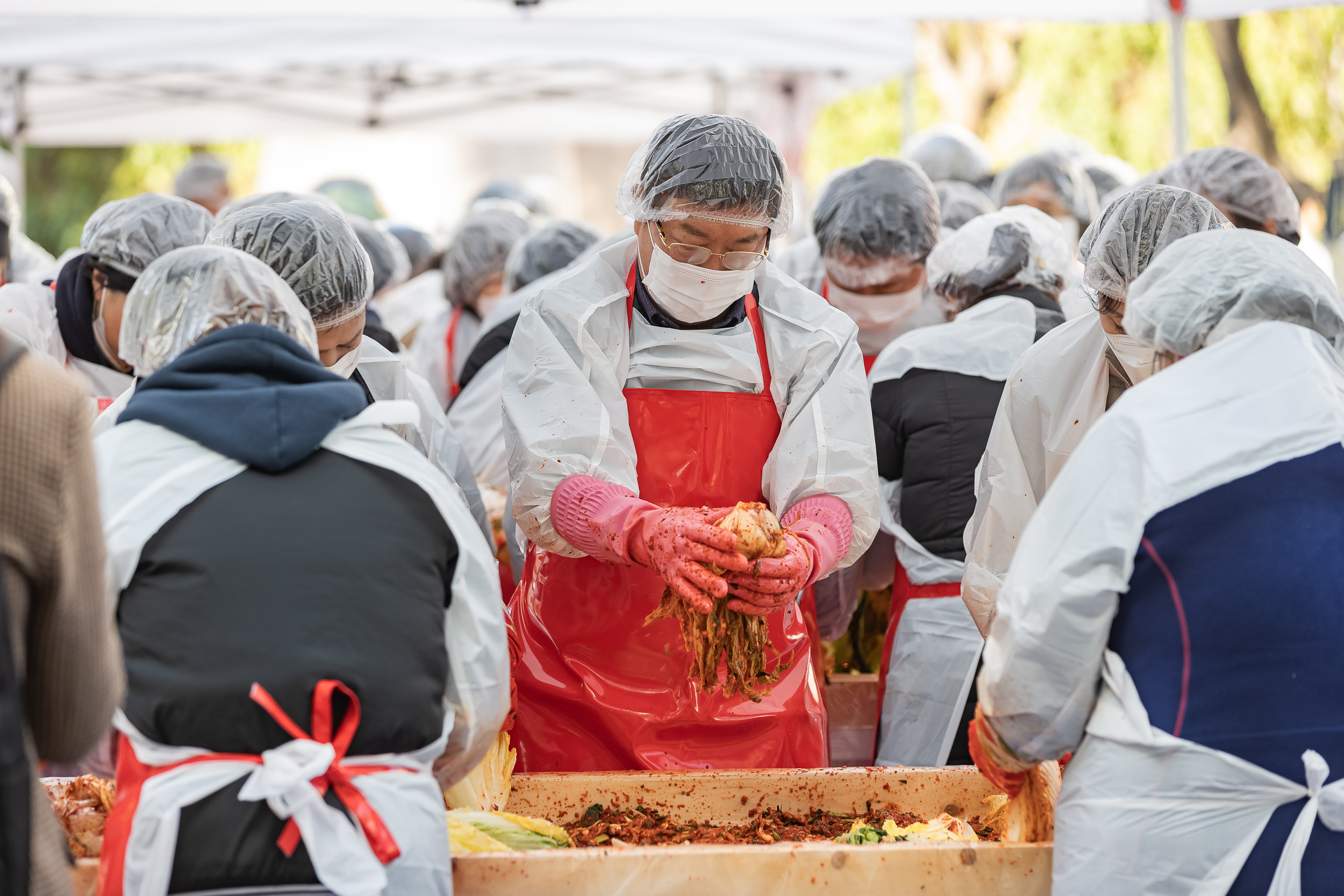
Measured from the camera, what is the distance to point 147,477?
7.18 feet

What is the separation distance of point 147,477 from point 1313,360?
6.55 feet

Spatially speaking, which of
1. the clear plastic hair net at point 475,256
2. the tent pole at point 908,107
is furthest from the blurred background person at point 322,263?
the tent pole at point 908,107

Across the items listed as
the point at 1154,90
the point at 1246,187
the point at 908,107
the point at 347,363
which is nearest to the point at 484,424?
the point at 347,363

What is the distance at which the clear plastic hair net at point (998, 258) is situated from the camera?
170 inches

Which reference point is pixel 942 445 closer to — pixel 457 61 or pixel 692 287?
pixel 692 287

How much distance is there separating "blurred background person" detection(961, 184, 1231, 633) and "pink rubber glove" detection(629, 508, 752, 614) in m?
0.80

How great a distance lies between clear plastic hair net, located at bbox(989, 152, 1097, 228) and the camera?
661cm

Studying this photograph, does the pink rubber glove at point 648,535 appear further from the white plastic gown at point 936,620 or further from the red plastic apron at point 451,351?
the red plastic apron at point 451,351

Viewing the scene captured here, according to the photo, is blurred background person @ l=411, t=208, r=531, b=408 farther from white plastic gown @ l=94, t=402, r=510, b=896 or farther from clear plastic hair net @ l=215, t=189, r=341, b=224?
white plastic gown @ l=94, t=402, r=510, b=896

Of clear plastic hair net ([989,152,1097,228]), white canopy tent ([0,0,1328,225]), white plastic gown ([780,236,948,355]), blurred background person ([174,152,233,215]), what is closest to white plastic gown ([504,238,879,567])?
white plastic gown ([780,236,948,355])

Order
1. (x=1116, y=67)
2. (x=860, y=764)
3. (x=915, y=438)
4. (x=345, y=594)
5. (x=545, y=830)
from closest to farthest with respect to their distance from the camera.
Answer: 1. (x=345, y=594)
2. (x=545, y=830)
3. (x=915, y=438)
4. (x=860, y=764)
5. (x=1116, y=67)

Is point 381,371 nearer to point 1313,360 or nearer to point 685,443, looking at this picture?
point 685,443

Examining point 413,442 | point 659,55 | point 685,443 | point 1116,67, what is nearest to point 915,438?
point 685,443

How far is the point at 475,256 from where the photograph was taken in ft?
23.0
